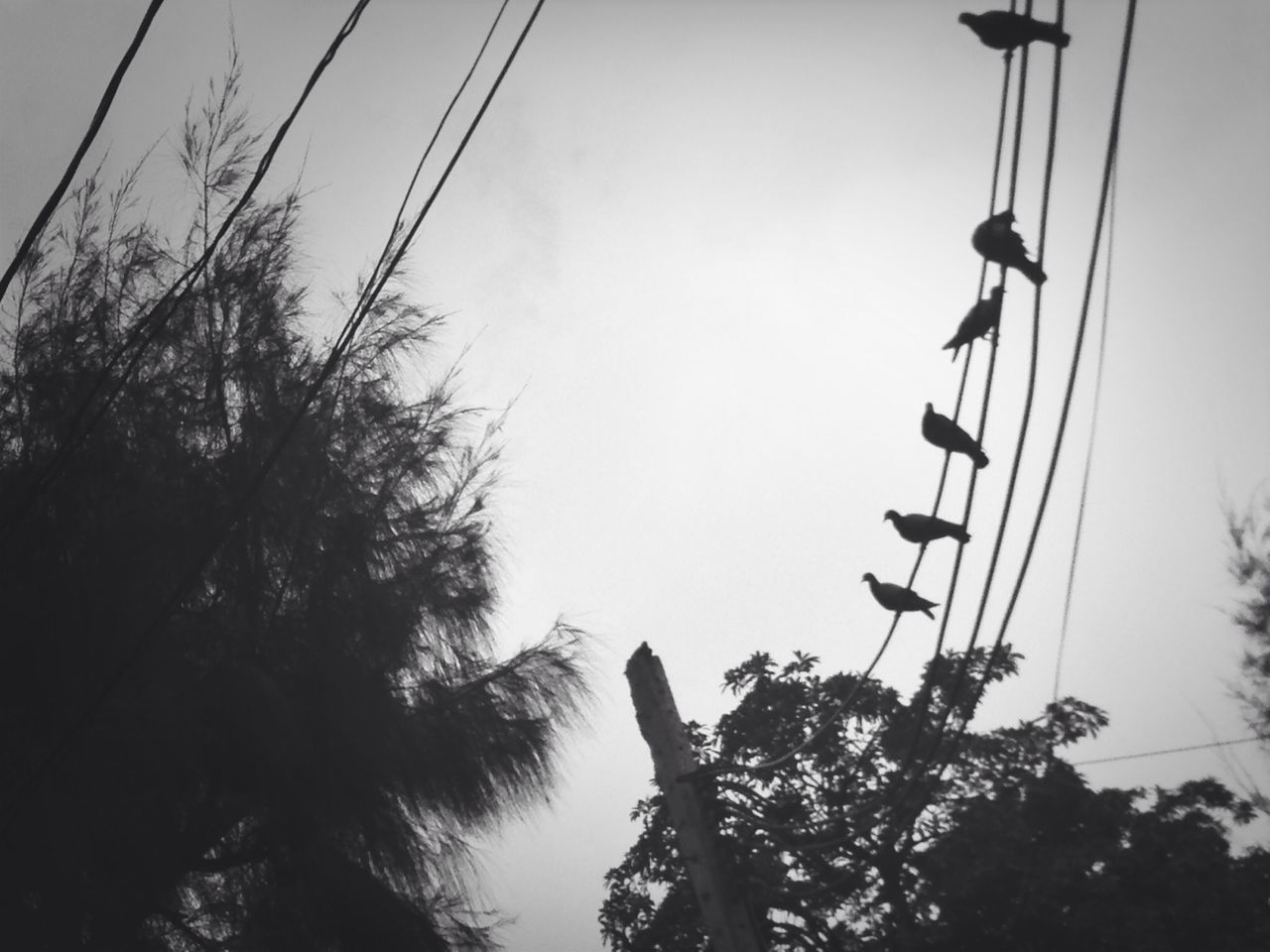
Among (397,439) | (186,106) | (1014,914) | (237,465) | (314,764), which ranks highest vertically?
(186,106)

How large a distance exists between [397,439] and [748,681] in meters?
4.61

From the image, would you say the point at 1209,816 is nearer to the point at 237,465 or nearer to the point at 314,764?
the point at 314,764

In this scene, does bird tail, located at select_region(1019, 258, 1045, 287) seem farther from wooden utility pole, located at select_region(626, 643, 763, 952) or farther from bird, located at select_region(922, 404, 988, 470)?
wooden utility pole, located at select_region(626, 643, 763, 952)

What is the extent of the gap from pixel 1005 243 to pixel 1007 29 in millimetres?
491

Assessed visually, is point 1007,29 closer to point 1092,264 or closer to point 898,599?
point 1092,264

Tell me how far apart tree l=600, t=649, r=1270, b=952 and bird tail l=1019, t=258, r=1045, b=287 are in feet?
13.3

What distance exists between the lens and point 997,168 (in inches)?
85.5

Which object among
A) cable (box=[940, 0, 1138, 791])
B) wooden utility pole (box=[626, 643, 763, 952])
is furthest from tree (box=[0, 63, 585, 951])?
cable (box=[940, 0, 1138, 791])

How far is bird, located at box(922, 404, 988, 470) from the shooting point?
224cm

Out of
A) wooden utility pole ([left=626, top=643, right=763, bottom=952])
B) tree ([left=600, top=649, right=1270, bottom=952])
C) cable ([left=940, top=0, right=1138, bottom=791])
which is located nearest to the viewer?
cable ([left=940, top=0, right=1138, bottom=791])

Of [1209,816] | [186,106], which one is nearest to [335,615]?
[186,106]

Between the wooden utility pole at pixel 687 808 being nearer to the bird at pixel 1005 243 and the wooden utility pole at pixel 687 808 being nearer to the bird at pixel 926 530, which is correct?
the bird at pixel 926 530

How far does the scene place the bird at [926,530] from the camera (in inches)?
90.0

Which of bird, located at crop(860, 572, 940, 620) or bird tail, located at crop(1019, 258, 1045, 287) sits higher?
bird tail, located at crop(1019, 258, 1045, 287)
